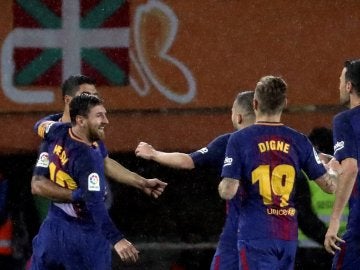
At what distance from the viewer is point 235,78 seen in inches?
447

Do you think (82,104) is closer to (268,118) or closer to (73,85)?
(73,85)

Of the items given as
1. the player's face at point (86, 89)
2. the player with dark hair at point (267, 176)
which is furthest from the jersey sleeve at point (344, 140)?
the player's face at point (86, 89)

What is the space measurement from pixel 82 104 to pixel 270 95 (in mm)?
1255

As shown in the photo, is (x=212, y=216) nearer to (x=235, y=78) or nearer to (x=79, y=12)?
(x=235, y=78)

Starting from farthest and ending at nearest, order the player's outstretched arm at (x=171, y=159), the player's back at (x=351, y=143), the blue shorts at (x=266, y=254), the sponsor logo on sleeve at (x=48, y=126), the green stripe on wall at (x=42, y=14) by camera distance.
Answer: the green stripe on wall at (x=42, y=14) → the sponsor logo on sleeve at (x=48, y=126) → the player's outstretched arm at (x=171, y=159) → the player's back at (x=351, y=143) → the blue shorts at (x=266, y=254)

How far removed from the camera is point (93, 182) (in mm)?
8391

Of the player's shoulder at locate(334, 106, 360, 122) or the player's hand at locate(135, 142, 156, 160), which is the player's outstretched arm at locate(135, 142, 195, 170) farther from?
the player's shoulder at locate(334, 106, 360, 122)

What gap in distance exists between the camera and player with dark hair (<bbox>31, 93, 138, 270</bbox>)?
8414mm

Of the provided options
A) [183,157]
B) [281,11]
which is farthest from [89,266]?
[281,11]

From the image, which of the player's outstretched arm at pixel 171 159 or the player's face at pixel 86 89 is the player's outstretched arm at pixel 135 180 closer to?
the player's outstretched arm at pixel 171 159

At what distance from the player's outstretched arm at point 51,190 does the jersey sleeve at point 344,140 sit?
1.64 metres

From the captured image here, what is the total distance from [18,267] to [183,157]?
124 inches

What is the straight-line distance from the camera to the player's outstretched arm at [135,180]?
8929mm

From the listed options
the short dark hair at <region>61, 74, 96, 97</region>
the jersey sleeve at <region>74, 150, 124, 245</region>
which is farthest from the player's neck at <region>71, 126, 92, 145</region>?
the short dark hair at <region>61, 74, 96, 97</region>
